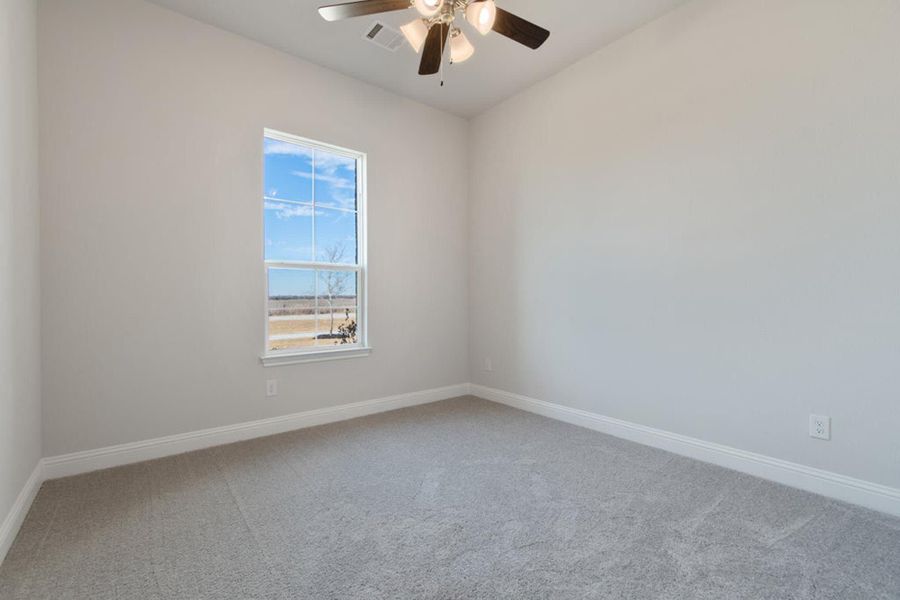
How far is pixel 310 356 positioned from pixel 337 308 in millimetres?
473

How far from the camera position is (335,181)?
134 inches

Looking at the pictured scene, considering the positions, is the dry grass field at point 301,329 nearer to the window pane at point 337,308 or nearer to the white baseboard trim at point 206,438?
the window pane at point 337,308

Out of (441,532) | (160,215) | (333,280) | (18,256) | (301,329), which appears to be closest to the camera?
(441,532)

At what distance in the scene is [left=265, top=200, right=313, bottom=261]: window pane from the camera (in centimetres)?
308

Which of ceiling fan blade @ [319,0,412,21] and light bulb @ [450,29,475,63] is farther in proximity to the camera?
light bulb @ [450,29,475,63]

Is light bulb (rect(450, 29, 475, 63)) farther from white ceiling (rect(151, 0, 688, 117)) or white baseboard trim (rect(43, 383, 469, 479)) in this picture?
white baseboard trim (rect(43, 383, 469, 479))

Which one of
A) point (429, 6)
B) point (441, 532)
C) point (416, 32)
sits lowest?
point (441, 532)

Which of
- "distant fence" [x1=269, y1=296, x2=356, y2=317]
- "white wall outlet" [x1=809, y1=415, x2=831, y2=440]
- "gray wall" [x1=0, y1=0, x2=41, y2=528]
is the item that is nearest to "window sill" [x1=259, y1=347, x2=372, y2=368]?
"distant fence" [x1=269, y1=296, x2=356, y2=317]

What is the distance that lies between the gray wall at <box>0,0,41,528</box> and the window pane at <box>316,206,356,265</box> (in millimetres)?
1637

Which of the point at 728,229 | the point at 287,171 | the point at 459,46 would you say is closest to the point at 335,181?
the point at 287,171

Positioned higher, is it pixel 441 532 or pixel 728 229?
pixel 728 229

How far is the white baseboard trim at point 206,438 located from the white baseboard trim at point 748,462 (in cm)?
146

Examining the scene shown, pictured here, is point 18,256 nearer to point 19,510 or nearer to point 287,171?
point 19,510

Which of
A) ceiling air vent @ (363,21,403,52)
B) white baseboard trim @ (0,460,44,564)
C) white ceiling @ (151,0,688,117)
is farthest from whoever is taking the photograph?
ceiling air vent @ (363,21,403,52)
